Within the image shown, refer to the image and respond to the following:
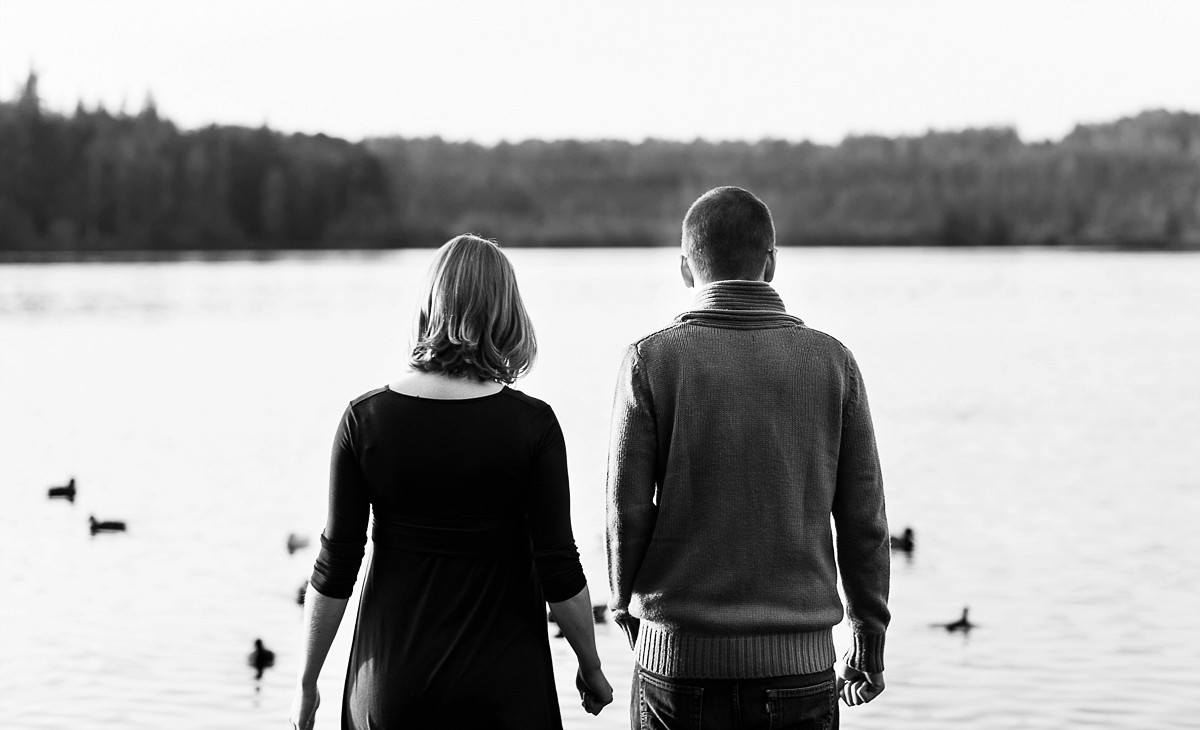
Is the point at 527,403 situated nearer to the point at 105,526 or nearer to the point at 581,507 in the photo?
the point at 105,526

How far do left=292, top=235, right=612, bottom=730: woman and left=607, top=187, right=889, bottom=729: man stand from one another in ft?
0.68

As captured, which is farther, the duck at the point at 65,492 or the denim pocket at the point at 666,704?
the duck at the point at 65,492

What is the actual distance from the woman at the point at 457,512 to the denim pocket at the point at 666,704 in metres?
0.21

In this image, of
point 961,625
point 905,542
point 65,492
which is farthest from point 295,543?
point 961,625

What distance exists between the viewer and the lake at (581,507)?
8828 mm

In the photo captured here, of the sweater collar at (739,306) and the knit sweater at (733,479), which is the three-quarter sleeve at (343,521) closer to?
the knit sweater at (733,479)

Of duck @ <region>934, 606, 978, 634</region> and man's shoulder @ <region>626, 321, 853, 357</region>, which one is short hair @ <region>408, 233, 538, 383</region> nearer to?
man's shoulder @ <region>626, 321, 853, 357</region>

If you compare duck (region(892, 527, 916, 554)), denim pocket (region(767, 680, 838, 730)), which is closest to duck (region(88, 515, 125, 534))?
duck (region(892, 527, 916, 554))

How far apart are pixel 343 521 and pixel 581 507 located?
12.0m

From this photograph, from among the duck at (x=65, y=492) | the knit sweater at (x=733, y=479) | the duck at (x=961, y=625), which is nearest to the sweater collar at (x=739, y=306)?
the knit sweater at (x=733, y=479)

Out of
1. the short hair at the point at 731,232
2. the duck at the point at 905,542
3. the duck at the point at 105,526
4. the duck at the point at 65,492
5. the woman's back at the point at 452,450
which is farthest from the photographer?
the duck at the point at 65,492

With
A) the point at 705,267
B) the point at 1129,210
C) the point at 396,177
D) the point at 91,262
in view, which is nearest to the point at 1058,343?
the point at 705,267

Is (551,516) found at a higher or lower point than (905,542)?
higher

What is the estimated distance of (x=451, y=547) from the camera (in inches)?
125
